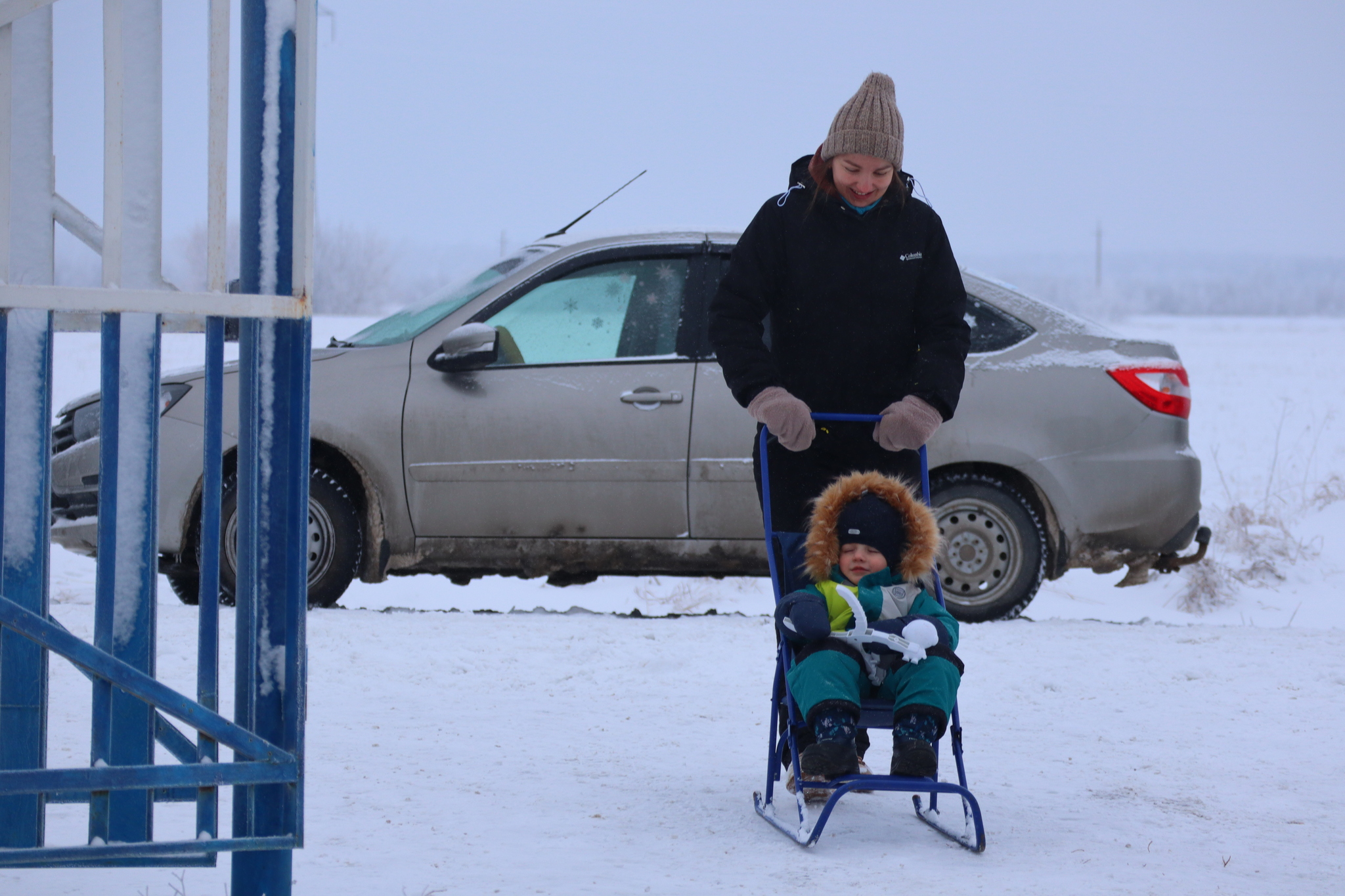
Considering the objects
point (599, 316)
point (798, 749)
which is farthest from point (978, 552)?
point (798, 749)

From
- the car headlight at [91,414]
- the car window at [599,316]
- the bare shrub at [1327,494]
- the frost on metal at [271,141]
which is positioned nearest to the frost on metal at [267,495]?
the frost on metal at [271,141]

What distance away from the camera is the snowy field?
9.97ft

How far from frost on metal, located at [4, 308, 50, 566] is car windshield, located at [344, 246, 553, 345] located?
11.7 ft

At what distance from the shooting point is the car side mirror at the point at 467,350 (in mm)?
5820

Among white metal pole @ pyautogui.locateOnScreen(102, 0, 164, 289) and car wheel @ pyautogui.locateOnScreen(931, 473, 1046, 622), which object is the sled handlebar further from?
car wheel @ pyautogui.locateOnScreen(931, 473, 1046, 622)

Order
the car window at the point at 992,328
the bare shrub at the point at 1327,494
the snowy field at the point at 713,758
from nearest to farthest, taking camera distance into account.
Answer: the snowy field at the point at 713,758, the car window at the point at 992,328, the bare shrub at the point at 1327,494

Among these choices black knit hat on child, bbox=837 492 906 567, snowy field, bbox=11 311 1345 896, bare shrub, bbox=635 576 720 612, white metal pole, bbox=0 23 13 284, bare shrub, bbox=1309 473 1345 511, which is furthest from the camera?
bare shrub, bbox=1309 473 1345 511

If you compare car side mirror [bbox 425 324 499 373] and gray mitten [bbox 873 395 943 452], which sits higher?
car side mirror [bbox 425 324 499 373]

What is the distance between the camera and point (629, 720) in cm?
454

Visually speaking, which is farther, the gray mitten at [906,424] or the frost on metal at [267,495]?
the gray mitten at [906,424]

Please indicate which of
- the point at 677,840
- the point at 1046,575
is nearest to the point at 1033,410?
the point at 1046,575

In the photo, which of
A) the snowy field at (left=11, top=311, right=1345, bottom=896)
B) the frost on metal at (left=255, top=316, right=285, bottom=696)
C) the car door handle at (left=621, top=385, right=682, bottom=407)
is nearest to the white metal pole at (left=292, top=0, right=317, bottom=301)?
the frost on metal at (left=255, top=316, right=285, bottom=696)

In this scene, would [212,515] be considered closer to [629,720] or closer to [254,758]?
[254,758]

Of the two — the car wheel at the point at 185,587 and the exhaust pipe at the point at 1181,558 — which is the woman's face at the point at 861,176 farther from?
the car wheel at the point at 185,587
